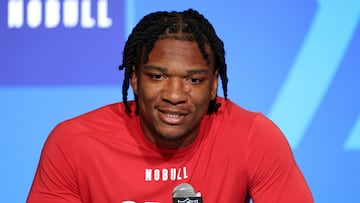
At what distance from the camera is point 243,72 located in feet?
7.88

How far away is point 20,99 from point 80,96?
211 mm

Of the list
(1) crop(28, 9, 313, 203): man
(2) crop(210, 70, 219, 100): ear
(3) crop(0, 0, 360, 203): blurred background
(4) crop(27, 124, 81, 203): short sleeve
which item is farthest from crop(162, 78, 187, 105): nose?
(3) crop(0, 0, 360, 203): blurred background

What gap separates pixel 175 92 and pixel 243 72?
86 cm

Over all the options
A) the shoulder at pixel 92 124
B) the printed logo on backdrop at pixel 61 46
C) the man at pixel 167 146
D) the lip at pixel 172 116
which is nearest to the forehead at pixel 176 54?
the man at pixel 167 146

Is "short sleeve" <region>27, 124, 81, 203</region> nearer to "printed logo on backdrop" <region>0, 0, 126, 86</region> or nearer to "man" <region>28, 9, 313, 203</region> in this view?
"man" <region>28, 9, 313, 203</region>

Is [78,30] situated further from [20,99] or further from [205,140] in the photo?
[205,140]

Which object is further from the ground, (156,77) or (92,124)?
(156,77)

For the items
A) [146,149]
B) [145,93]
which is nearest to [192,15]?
[145,93]

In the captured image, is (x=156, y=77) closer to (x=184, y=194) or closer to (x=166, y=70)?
(x=166, y=70)

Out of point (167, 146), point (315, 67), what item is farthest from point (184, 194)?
point (315, 67)

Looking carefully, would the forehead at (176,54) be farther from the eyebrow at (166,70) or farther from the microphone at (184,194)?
the microphone at (184,194)

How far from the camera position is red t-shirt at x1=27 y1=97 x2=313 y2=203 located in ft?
5.53

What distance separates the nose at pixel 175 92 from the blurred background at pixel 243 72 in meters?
0.80

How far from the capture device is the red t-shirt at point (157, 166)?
1.68 metres
